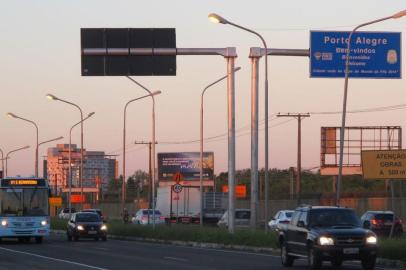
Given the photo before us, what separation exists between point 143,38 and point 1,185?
664 inches

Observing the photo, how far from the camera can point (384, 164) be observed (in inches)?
1511

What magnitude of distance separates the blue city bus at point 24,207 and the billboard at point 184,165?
74044 millimetres

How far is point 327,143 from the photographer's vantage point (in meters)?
79.9

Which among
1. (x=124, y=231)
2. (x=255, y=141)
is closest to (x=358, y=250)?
(x=255, y=141)

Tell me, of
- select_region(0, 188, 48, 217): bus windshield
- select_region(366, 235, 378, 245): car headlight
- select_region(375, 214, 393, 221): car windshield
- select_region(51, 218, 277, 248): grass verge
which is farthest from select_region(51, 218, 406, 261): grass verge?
select_region(375, 214, 393, 221): car windshield

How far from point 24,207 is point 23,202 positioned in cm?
25

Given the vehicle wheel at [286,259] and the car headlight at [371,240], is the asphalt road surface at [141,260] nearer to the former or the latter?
the vehicle wheel at [286,259]

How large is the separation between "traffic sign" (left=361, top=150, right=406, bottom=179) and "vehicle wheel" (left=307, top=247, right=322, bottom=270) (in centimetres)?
1290

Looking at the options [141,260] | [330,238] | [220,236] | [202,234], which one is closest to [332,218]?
[330,238]

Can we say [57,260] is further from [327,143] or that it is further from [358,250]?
[327,143]

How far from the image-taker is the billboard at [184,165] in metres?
123

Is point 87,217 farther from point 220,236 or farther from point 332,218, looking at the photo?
point 332,218

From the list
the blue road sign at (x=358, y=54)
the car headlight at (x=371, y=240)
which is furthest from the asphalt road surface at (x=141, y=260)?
the blue road sign at (x=358, y=54)

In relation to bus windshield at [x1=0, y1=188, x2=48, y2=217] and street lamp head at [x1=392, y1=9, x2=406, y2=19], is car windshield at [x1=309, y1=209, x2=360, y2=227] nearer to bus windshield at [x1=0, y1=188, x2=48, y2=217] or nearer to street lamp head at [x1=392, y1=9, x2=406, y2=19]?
street lamp head at [x1=392, y1=9, x2=406, y2=19]
